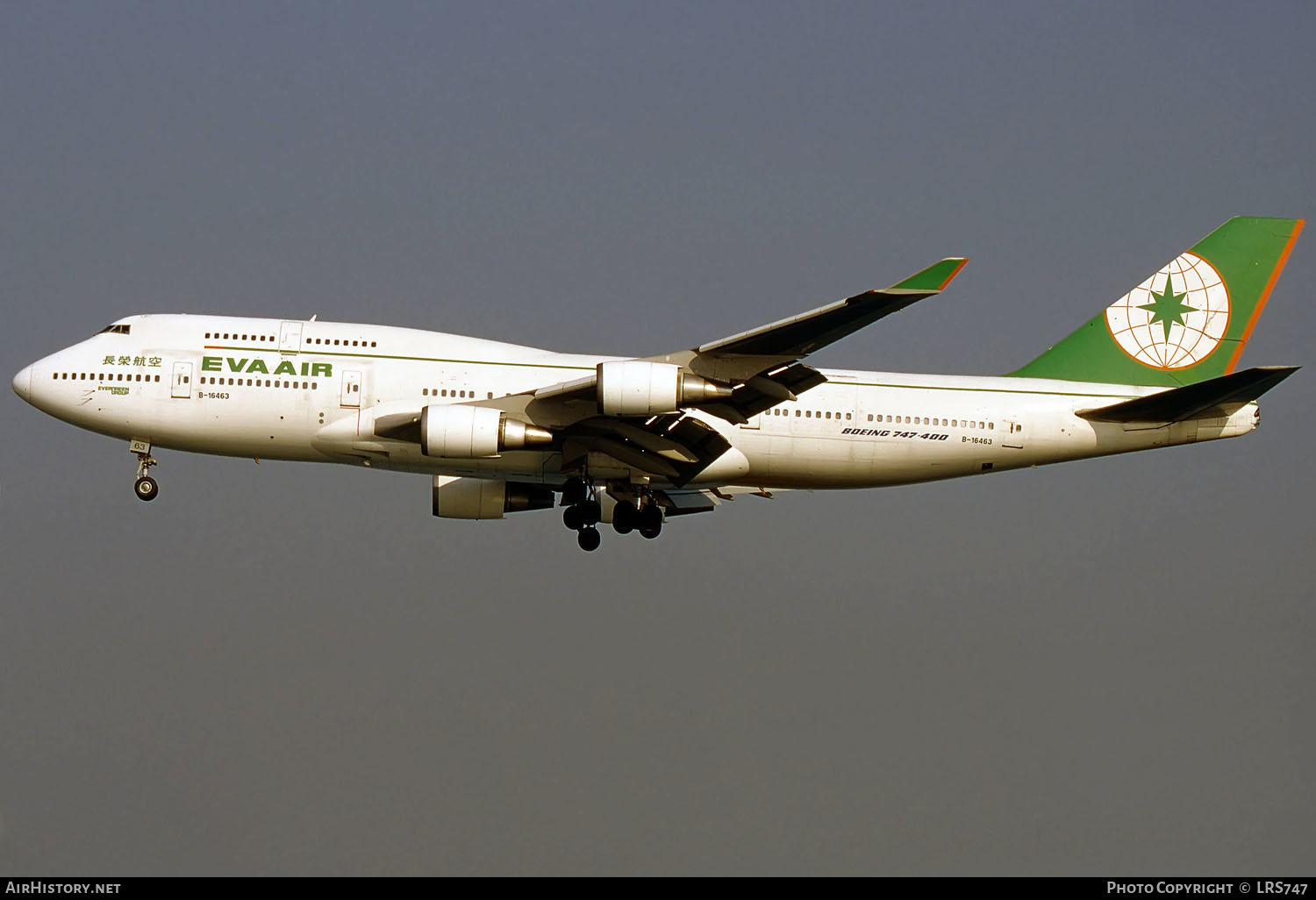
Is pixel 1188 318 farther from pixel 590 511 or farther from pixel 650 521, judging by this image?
pixel 590 511

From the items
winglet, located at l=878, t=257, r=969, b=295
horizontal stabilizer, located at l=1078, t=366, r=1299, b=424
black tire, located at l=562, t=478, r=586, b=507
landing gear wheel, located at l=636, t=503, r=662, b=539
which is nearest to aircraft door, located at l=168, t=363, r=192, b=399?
black tire, located at l=562, t=478, r=586, b=507

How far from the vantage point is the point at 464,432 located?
34469mm

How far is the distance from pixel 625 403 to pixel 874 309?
17.4 feet

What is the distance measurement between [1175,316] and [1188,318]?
32 centimetres

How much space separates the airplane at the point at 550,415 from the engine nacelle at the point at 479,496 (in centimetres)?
145

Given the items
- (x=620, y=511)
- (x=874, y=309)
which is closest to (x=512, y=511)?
(x=620, y=511)

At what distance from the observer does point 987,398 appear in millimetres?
37281

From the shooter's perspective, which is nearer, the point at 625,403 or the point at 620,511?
the point at 625,403

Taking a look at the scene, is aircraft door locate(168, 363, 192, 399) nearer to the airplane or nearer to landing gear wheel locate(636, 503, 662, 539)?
the airplane

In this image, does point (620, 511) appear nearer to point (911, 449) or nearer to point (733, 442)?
point (733, 442)

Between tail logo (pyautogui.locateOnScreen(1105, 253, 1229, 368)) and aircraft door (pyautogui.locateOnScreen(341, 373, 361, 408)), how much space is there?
17469mm

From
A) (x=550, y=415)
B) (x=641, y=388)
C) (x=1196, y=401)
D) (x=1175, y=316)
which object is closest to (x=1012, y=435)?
(x=1196, y=401)

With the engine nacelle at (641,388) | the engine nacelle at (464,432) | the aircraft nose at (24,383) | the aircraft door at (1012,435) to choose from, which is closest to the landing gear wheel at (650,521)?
the engine nacelle at (464,432)

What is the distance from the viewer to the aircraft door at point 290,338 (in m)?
36.7
